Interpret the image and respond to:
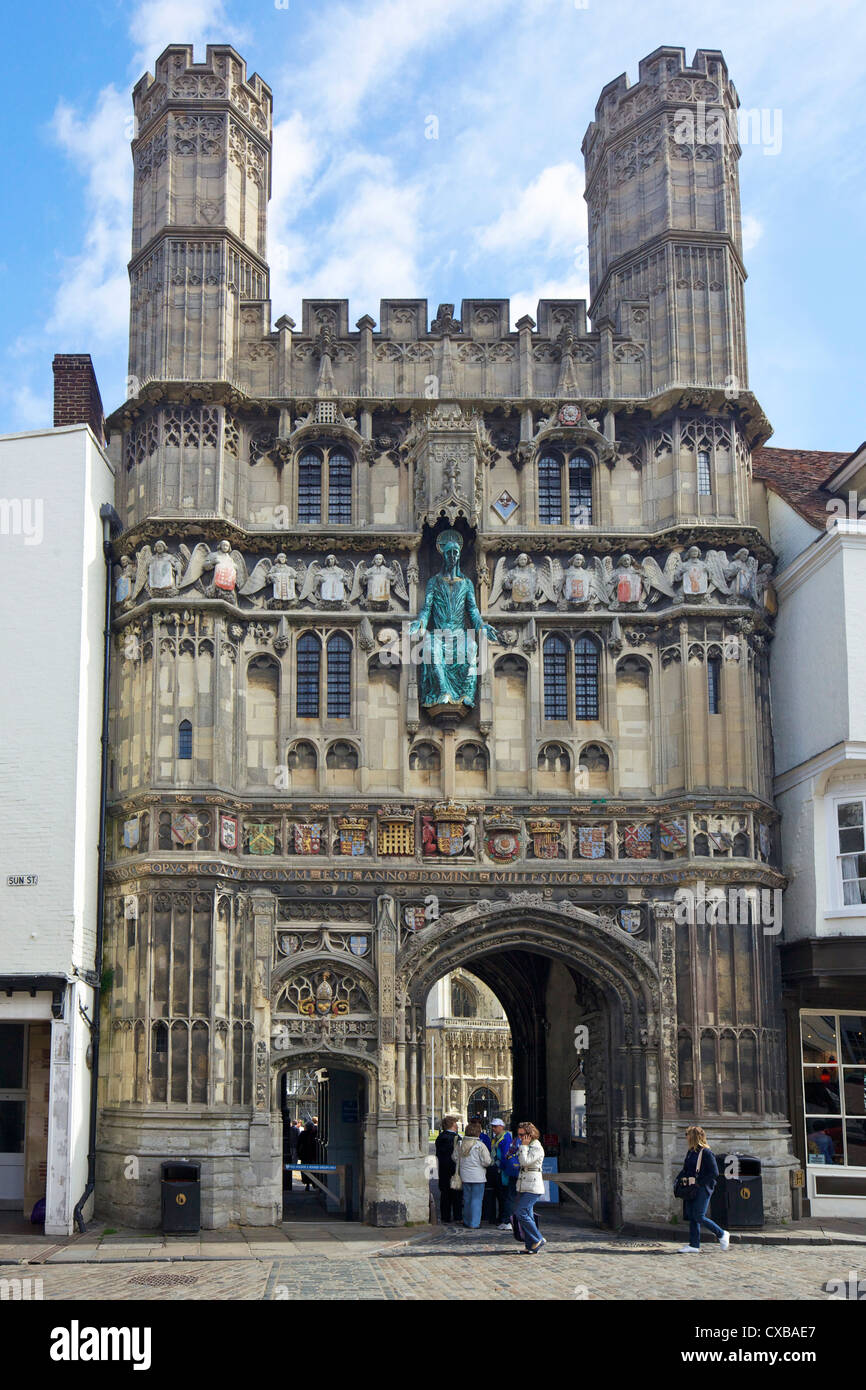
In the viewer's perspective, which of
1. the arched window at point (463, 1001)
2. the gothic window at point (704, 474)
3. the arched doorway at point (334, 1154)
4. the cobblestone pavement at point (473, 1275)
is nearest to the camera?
the cobblestone pavement at point (473, 1275)

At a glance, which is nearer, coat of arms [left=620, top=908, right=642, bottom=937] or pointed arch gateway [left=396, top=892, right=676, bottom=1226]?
pointed arch gateway [left=396, top=892, right=676, bottom=1226]

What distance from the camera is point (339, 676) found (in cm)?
2886

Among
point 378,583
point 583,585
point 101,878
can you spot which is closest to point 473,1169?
point 101,878

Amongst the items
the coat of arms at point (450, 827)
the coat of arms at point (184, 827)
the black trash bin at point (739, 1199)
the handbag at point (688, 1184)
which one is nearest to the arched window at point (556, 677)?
the coat of arms at point (450, 827)

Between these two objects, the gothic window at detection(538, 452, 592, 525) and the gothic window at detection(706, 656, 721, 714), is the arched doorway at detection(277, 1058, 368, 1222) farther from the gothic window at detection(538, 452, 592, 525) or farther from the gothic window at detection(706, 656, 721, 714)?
the gothic window at detection(538, 452, 592, 525)

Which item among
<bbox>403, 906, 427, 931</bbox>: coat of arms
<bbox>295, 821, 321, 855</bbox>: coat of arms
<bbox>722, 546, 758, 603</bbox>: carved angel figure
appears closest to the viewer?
<bbox>403, 906, 427, 931</bbox>: coat of arms

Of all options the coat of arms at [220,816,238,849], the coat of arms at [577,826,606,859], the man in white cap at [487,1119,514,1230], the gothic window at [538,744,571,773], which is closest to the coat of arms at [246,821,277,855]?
the coat of arms at [220,816,238,849]

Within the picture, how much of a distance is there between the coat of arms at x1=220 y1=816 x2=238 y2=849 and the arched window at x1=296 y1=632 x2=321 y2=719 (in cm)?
240

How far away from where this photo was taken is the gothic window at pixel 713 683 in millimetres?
28219

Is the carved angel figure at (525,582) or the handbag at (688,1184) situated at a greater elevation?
the carved angel figure at (525,582)

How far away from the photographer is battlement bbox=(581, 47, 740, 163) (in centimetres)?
3091

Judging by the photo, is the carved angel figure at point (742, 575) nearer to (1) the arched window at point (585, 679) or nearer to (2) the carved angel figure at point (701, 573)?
(2) the carved angel figure at point (701, 573)

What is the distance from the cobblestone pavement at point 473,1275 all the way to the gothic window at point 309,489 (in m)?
13.3

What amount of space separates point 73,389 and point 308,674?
777cm
